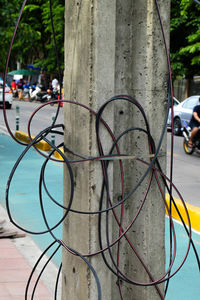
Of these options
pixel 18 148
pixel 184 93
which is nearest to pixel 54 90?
pixel 184 93

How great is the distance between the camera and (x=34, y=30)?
17.0m

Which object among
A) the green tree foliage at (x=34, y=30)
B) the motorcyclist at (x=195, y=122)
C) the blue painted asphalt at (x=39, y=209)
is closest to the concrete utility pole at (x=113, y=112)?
the blue painted asphalt at (x=39, y=209)

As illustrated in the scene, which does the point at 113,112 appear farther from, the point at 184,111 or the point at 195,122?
the point at 184,111

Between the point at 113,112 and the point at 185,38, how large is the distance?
90.0 ft

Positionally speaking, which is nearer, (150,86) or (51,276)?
(150,86)

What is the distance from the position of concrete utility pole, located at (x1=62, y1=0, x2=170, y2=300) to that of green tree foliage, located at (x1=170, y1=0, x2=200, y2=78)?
25.1 meters

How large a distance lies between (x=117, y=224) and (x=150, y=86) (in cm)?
83

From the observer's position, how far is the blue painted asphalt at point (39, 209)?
19.1 ft

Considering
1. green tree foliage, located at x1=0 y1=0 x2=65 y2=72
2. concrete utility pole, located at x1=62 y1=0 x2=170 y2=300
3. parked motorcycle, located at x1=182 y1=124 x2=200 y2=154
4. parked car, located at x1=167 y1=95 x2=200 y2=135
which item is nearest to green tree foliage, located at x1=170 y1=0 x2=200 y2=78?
parked car, located at x1=167 y1=95 x2=200 y2=135

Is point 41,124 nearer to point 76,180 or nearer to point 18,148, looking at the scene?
point 18,148

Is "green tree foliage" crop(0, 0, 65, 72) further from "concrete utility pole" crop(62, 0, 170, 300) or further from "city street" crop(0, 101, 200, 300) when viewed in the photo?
"concrete utility pole" crop(62, 0, 170, 300)

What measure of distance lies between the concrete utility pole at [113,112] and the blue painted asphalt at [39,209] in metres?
2.24

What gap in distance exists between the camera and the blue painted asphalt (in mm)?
5820

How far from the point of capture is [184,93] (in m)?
36.5
